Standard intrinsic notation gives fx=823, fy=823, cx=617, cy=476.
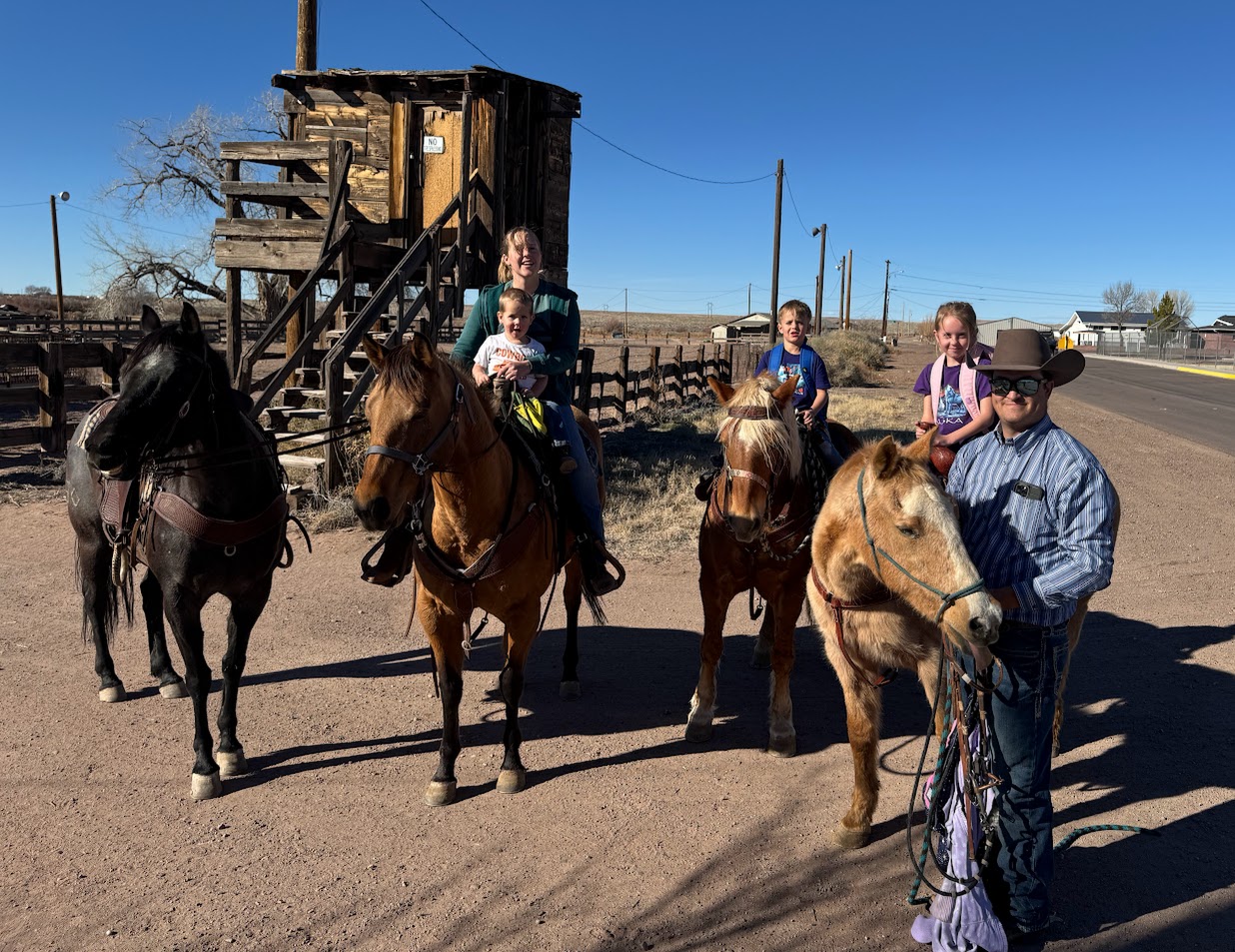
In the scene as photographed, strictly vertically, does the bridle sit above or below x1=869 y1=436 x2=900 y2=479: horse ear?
below

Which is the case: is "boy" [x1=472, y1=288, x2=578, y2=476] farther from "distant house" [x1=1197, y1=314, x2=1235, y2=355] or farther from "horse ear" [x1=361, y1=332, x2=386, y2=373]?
"distant house" [x1=1197, y1=314, x2=1235, y2=355]

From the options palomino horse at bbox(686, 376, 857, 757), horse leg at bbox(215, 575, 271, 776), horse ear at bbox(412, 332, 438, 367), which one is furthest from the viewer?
horse leg at bbox(215, 575, 271, 776)

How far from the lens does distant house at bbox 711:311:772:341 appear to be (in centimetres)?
6675

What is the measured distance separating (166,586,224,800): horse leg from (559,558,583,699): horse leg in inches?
77.9

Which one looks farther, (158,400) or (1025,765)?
(158,400)

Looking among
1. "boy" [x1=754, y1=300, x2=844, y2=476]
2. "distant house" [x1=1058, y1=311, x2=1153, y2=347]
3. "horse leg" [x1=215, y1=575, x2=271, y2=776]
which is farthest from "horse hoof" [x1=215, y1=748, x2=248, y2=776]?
"distant house" [x1=1058, y1=311, x2=1153, y2=347]

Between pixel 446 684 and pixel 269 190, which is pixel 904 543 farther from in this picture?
pixel 269 190

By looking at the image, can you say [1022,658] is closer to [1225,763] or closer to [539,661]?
[1225,763]

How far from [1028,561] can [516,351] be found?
101 inches

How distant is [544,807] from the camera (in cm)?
380

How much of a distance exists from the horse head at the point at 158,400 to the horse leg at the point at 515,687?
5.78ft

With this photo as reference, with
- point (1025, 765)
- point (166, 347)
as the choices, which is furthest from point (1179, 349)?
point (166, 347)

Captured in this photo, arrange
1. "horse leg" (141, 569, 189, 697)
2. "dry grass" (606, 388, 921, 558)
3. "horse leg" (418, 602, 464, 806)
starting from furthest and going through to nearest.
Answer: "dry grass" (606, 388, 921, 558) < "horse leg" (141, 569, 189, 697) < "horse leg" (418, 602, 464, 806)

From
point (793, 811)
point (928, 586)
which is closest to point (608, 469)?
point (793, 811)
